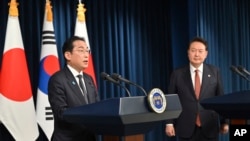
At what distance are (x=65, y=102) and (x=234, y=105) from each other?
989 mm

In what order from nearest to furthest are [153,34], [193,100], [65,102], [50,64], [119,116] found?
[119,116]
[65,102]
[193,100]
[50,64]
[153,34]

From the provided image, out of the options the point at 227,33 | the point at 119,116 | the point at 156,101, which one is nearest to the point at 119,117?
the point at 119,116

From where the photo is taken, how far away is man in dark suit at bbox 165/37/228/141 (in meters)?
3.24

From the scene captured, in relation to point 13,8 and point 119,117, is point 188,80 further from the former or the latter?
point 13,8

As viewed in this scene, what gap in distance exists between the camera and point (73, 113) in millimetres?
2061

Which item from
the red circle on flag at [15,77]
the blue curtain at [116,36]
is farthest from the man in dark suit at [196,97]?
the blue curtain at [116,36]

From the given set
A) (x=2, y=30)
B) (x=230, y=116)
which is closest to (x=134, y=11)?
(x=2, y=30)

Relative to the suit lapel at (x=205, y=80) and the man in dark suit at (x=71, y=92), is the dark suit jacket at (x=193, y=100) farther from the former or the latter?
the man in dark suit at (x=71, y=92)

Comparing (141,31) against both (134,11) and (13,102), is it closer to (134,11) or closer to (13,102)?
(134,11)

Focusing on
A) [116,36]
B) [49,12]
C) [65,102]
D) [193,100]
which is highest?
[49,12]

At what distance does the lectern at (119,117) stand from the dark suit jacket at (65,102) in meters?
0.23

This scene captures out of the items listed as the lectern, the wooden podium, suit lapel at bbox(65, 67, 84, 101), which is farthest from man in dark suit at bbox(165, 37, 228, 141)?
the lectern

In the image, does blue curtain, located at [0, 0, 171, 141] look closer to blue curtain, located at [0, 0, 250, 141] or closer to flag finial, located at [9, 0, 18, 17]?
blue curtain, located at [0, 0, 250, 141]

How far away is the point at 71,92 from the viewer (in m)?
2.42
